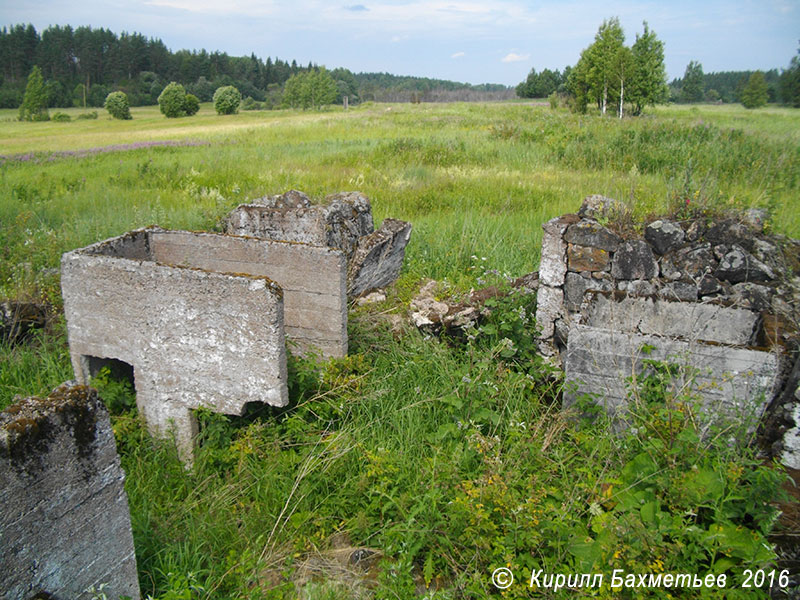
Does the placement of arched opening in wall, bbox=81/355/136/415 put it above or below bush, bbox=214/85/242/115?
below

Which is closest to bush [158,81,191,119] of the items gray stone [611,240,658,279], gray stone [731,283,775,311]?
gray stone [611,240,658,279]

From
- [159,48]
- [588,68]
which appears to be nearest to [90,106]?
[159,48]

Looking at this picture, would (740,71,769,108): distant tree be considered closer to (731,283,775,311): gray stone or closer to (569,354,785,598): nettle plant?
(731,283,775,311): gray stone

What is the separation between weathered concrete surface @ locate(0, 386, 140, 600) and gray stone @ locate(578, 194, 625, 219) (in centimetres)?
472

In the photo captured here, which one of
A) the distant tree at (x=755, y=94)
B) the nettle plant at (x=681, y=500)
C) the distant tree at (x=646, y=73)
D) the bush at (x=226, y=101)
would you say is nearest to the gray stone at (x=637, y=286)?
the nettle plant at (x=681, y=500)

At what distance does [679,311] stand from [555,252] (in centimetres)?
130

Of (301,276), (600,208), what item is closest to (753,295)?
(600,208)

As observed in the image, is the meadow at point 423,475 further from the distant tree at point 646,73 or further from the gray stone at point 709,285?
the distant tree at point 646,73

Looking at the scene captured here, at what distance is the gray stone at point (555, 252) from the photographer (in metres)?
5.26

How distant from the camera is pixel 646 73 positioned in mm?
35562

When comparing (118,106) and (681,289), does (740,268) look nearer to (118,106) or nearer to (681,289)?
(681,289)

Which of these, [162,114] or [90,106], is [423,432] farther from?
[90,106]

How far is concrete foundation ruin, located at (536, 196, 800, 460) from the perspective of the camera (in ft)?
12.1

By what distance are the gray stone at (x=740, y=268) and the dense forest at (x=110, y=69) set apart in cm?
5737
